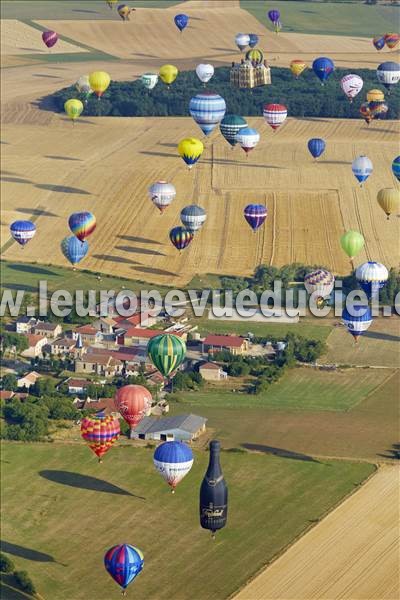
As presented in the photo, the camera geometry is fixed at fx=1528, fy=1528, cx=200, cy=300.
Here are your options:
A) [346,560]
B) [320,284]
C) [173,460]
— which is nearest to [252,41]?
[320,284]

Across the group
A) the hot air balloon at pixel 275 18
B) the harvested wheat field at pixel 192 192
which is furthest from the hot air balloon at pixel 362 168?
the hot air balloon at pixel 275 18

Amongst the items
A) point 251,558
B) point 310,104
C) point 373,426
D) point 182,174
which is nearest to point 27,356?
point 373,426

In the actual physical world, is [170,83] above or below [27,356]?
above

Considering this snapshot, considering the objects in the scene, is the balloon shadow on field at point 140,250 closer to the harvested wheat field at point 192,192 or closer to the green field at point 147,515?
the harvested wheat field at point 192,192

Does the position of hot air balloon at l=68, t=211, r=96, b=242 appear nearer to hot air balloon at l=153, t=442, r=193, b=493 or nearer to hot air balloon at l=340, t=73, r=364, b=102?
hot air balloon at l=153, t=442, r=193, b=493

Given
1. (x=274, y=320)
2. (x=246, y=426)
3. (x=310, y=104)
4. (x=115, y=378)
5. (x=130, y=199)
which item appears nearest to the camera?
(x=246, y=426)

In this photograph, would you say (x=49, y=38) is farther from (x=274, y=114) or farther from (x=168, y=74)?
(x=274, y=114)

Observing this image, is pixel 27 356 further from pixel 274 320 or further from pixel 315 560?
pixel 315 560

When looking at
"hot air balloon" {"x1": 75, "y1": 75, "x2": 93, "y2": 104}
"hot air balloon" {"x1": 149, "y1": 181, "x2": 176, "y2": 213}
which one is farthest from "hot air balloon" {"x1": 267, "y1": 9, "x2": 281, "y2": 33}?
"hot air balloon" {"x1": 149, "y1": 181, "x2": 176, "y2": 213}
